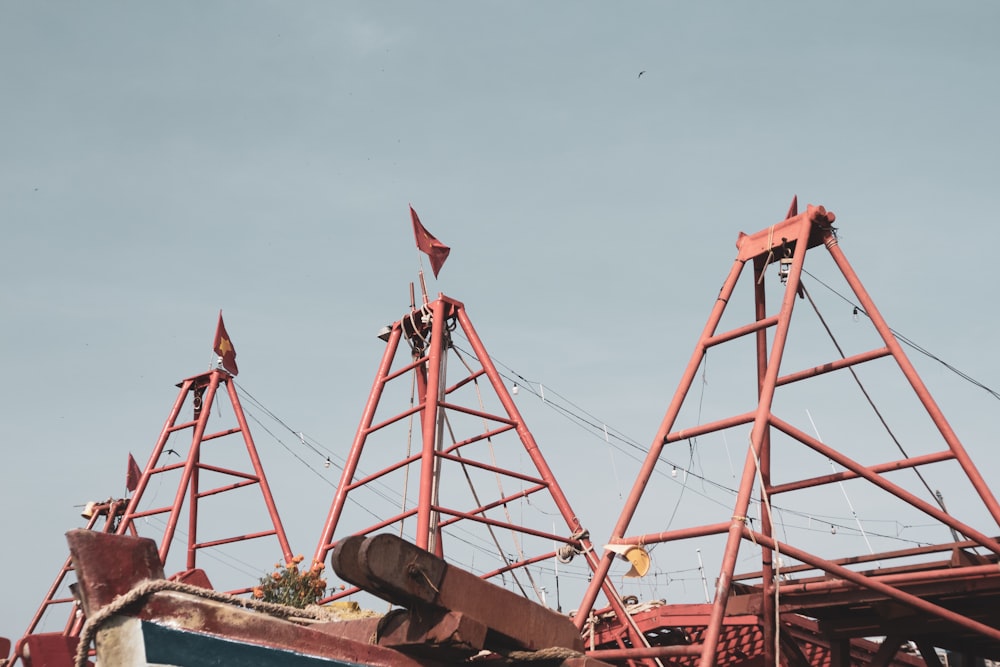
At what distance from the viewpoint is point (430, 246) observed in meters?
19.7

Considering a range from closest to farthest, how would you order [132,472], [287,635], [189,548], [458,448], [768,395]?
[287,635] → [768,395] → [458,448] → [189,548] → [132,472]

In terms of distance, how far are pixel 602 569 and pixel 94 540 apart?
23.7 ft

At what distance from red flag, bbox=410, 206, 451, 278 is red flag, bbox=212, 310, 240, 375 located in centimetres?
827

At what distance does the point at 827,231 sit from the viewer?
13.9m

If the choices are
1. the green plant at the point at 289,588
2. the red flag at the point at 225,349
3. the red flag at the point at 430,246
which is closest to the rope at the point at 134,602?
the green plant at the point at 289,588

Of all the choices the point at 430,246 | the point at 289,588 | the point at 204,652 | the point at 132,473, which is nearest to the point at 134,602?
the point at 204,652

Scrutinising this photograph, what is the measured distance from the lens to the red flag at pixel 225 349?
25578mm

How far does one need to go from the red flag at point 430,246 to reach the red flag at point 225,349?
827cm

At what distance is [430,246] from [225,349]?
844cm

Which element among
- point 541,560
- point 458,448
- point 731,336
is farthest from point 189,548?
point 731,336

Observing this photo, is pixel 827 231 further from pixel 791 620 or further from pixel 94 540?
pixel 94 540

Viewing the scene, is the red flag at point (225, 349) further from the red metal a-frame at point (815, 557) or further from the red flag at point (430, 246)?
the red metal a-frame at point (815, 557)

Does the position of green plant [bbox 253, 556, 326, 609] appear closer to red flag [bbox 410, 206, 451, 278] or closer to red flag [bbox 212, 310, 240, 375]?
red flag [bbox 410, 206, 451, 278]

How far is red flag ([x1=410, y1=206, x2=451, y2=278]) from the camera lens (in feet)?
64.4
